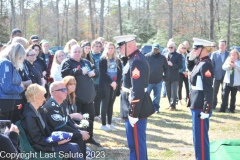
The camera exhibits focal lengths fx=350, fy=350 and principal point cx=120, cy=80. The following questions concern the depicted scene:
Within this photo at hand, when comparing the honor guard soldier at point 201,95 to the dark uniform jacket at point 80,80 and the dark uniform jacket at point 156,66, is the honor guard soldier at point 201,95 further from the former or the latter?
the dark uniform jacket at point 156,66

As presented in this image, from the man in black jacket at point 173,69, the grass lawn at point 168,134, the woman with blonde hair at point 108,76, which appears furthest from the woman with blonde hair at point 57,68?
the man in black jacket at point 173,69

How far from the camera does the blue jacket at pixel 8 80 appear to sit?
4.25 metres

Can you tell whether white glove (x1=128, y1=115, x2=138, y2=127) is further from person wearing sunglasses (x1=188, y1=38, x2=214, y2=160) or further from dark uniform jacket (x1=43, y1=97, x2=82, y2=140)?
person wearing sunglasses (x1=188, y1=38, x2=214, y2=160)

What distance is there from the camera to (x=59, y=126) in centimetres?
→ 434

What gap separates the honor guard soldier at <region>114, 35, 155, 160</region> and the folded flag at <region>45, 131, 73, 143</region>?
832 millimetres

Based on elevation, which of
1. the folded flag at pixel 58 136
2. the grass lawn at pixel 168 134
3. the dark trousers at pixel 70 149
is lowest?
the grass lawn at pixel 168 134

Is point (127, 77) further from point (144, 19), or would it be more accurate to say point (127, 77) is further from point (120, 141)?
point (144, 19)

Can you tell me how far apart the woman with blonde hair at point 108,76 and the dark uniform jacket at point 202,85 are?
2371 millimetres

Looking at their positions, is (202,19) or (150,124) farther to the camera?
(202,19)

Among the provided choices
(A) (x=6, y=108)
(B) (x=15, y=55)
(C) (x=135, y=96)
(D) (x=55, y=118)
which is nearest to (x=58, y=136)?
(D) (x=55, y=118)

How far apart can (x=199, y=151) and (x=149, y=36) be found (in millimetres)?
26973

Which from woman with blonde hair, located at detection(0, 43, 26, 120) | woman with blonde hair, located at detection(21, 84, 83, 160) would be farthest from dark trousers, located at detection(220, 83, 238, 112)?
woman with blonde hair, located at detection(0, 43, 26, 120)

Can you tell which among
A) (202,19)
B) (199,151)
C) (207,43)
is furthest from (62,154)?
(202,19)

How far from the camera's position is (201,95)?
4.77 meters
